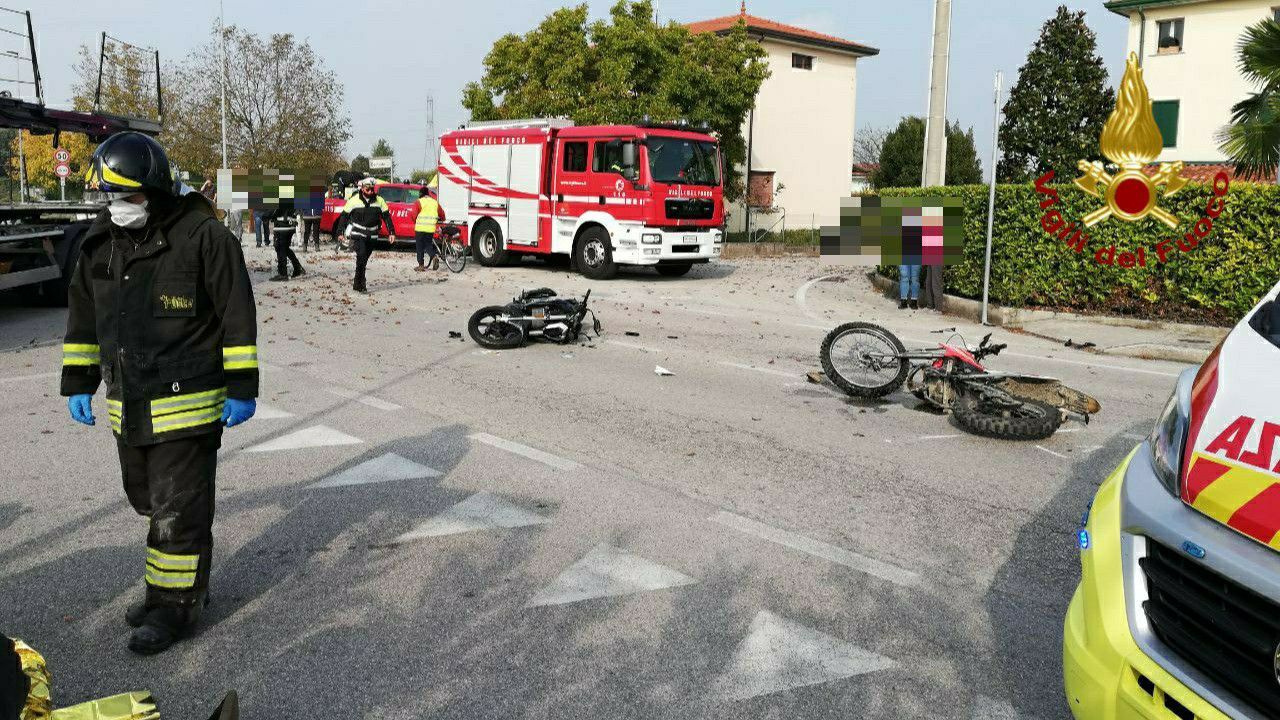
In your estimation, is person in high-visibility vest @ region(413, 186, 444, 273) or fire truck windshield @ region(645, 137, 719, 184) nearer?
fire truck windshield @ region(645, 137, 719, 184)

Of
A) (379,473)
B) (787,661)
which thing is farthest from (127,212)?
(787,661)

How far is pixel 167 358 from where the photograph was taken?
368 centimetres

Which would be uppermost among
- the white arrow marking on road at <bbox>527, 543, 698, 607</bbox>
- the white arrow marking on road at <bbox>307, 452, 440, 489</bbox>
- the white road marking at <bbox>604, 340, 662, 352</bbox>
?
the white road marking at <bbox>604, 340, 662, 352</bbox>

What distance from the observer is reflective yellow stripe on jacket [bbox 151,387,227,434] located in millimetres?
3605

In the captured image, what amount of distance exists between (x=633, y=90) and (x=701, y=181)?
11.1 metres

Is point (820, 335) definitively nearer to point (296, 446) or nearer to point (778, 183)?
point (296, 446)

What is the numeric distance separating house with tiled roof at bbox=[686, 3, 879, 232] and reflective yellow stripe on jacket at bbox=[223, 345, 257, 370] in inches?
1326

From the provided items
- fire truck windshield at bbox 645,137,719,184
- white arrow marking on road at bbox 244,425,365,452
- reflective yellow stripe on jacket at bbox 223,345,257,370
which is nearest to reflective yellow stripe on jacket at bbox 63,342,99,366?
reflective yellow stripe on jacket at bbox 223,345,257,370

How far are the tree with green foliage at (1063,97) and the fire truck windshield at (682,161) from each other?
15581mm

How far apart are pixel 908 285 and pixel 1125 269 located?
9.94 feet

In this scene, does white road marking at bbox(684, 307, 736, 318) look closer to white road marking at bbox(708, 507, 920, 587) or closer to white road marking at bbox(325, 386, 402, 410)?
white road marking at bbox(325, 386, 402, 410)

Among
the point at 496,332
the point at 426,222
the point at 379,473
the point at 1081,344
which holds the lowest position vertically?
the point at 379,473

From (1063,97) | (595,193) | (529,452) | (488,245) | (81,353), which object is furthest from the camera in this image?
(1063,97)

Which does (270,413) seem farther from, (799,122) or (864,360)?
(799,122)
